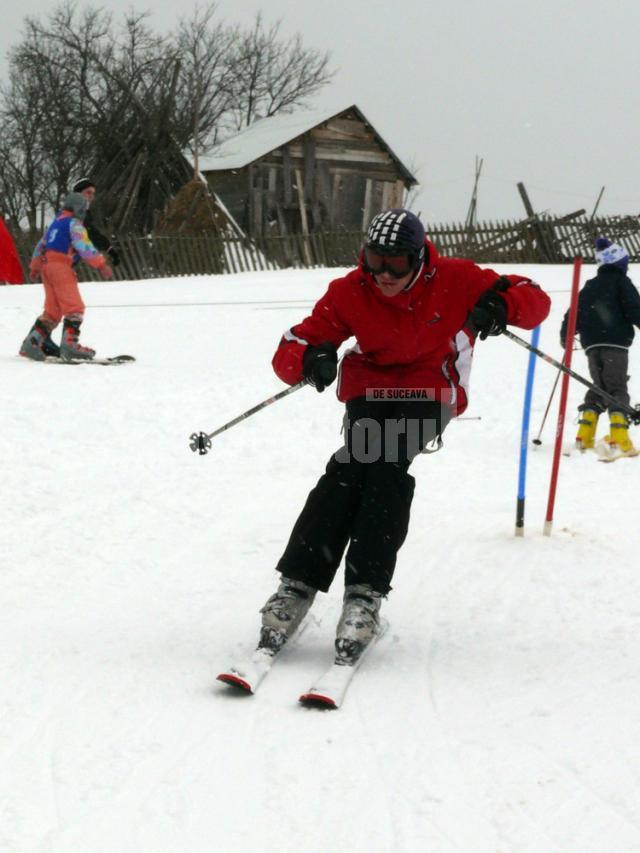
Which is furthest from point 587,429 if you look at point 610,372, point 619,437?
point 610,372

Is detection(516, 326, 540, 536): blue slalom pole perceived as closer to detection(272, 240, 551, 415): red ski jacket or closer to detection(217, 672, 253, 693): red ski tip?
detection(272, 240, 551, 415): red ski jacket

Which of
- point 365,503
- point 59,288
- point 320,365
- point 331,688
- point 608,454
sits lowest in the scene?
point 608,454

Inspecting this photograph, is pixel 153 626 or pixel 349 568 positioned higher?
pixel 349 568

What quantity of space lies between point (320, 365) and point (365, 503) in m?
0.52

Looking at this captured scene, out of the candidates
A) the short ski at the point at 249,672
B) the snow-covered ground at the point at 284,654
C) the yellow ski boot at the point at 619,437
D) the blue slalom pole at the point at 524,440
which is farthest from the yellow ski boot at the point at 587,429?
the short ski at the point at 249,672

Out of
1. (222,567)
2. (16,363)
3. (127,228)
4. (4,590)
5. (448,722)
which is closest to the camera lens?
(448,722)

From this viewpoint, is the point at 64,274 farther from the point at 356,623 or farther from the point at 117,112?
the point at 117,112

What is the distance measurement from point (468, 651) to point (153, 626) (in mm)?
1252

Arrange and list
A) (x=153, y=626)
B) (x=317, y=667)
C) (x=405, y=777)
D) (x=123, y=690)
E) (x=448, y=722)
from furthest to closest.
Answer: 1. (x=153, y=626)
2. (x=317, y=667)
3. (x=123, y=690)
4. (x=448, y=722)
5. (x=405, y=777)

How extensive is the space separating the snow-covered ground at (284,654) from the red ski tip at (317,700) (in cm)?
4

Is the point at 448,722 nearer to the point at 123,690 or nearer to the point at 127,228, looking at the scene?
the point at 123,690

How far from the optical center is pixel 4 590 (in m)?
4.62

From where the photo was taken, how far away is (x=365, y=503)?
12.6 feet

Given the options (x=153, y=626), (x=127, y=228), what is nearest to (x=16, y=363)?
(x=153, y=626)
